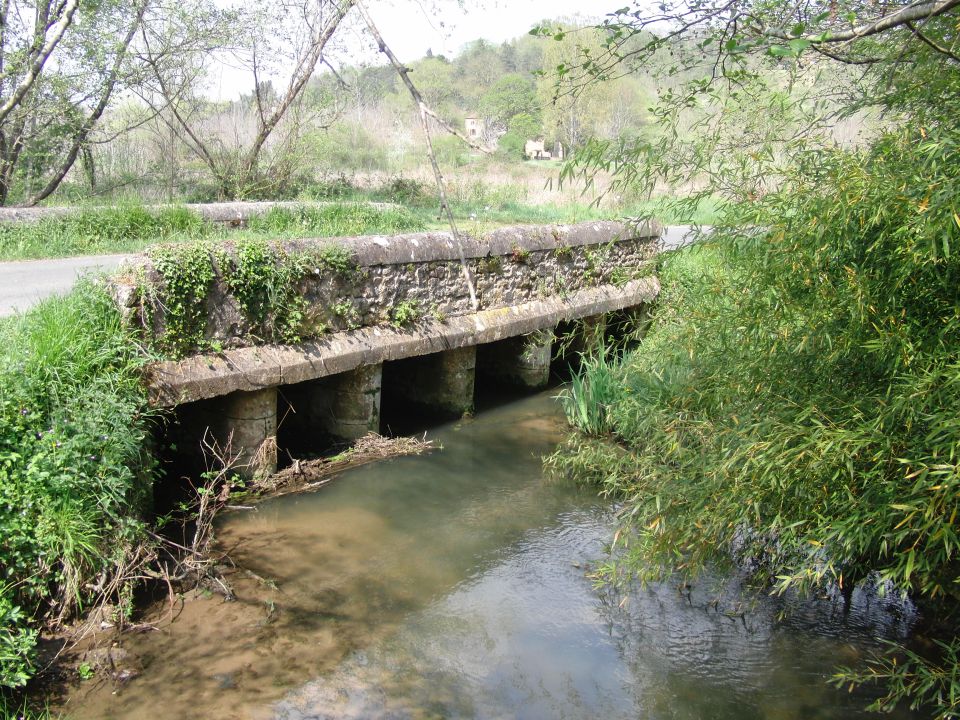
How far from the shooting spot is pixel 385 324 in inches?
292

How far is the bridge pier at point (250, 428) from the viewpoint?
645cm

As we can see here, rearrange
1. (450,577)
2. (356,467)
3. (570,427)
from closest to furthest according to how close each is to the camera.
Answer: (450,577)
(356,467)
(570,427)

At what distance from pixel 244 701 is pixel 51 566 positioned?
1.31 metres

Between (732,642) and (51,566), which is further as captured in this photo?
(732,642)

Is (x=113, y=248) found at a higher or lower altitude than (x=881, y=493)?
higher

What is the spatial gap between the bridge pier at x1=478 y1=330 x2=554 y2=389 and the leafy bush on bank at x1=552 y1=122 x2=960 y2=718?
4864 mm

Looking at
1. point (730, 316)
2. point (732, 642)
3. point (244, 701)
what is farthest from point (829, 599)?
point (244, 701)

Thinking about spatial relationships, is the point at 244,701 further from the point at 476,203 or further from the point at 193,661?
the point at 476,203

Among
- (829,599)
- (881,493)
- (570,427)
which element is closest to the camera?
(881,493)

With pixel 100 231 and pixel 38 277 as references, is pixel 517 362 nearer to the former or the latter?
pixel 100 231

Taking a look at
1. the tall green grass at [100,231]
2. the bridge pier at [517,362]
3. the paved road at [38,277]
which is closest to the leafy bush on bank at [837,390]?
the paved road at [38,277]

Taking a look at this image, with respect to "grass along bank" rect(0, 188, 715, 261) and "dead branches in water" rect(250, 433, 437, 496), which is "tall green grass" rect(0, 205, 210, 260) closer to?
"grass along bank" rect(0, 188, 715, 261)

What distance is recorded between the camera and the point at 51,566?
14.1ft

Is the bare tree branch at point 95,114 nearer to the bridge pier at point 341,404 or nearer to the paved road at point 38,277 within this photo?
the paved road at point 38,277
